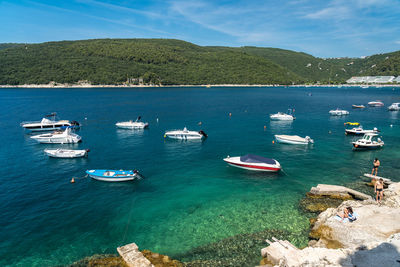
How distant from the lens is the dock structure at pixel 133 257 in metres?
17.7

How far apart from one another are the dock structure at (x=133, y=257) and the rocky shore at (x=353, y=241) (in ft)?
31.0

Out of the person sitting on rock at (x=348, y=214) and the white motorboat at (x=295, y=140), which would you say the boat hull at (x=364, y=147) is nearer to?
the white motorboat at (x=295, y=140)

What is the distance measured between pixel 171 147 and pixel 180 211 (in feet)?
93.8

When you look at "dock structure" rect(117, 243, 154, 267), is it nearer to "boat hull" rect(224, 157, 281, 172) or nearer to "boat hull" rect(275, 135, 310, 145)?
"boat hull" rect(224, 157, 281, 172)

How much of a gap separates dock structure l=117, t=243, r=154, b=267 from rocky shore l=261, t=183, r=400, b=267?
31.0 feet

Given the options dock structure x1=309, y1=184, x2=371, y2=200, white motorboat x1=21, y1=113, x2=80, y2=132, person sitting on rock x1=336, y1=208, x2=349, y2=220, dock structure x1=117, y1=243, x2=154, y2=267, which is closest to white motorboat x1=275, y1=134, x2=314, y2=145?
dock structure x1=309, y1=184, x2=371, y2=200

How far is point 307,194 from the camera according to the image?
31172mm

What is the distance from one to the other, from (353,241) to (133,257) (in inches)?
725

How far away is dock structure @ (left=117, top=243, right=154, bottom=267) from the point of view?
1772 cm

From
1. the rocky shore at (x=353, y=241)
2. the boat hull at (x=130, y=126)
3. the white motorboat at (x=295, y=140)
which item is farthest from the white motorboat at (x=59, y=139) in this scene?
the rocky shore at (x=353, y=241)

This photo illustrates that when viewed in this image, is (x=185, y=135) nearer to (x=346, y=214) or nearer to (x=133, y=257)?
(x=346, y=214)

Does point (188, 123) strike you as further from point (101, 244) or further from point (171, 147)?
point (101, 244)

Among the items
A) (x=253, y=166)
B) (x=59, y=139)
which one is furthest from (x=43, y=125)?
(x=253, y=166)

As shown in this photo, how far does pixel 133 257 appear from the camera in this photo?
18531mm
